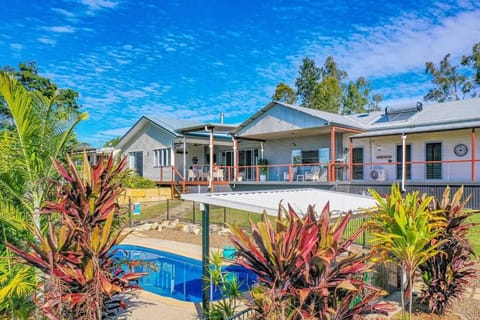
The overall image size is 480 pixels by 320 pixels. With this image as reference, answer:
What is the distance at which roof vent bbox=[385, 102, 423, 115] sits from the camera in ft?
69.4

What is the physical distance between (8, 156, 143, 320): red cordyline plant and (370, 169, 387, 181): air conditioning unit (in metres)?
17.0

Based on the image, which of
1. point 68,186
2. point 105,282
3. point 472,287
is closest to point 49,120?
point 68,186

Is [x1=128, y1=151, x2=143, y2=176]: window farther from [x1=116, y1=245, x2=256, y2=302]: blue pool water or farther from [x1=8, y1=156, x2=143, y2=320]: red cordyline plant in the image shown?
[x1=8, y1=156, x2=143, y2=320]: red cordyline plant

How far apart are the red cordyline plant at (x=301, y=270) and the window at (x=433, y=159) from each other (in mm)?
17429

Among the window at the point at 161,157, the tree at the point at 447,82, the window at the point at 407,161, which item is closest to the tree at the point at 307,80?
the tree at the point at 447,82

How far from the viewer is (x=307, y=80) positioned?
41.9m

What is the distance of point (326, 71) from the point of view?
43656 millimetres

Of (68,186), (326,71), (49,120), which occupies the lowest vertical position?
(68,186)

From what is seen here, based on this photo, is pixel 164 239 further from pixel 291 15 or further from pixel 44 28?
pixel 291 15

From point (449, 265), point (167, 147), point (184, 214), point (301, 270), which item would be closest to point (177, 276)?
point (449, 265)

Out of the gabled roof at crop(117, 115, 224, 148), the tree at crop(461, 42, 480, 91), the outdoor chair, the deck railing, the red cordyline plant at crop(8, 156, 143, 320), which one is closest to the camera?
the red cordyline plant at crop(8, 156, 143, 320)

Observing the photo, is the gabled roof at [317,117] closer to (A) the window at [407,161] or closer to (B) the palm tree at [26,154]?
(A) the window at [407,161]

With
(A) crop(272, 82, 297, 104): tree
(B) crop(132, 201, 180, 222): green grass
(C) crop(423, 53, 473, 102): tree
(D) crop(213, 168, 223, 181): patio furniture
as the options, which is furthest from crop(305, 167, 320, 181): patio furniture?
(C) crop(423, 53, 473, 102): tree

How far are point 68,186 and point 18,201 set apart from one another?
0.82 m
